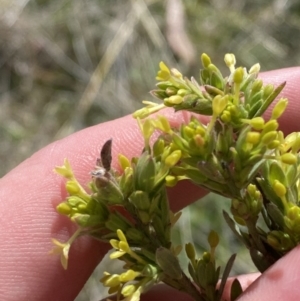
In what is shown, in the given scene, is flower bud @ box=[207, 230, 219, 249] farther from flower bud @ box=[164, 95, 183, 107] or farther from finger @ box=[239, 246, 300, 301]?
flower bud @ box=[164, 95, 183, 107]

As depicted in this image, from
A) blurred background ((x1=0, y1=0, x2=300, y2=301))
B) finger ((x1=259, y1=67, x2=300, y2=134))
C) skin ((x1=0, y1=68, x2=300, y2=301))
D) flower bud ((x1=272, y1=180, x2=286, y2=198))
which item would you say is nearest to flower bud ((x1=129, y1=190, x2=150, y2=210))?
flower bud ((x1=272, y1=180, x2=286, y2=198))

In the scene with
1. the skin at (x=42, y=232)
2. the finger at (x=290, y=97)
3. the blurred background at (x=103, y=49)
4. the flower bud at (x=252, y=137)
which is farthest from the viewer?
the blurred background at (x=103, y=49)


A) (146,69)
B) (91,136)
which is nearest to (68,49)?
(146,69)

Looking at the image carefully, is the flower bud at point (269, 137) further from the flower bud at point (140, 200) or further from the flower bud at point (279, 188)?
the flower bud at point (140, 200)

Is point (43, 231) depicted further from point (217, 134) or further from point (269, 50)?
point (269, 50)

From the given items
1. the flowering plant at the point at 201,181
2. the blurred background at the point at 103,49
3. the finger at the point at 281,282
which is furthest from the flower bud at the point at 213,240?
the blurred background at the point at 103,49
